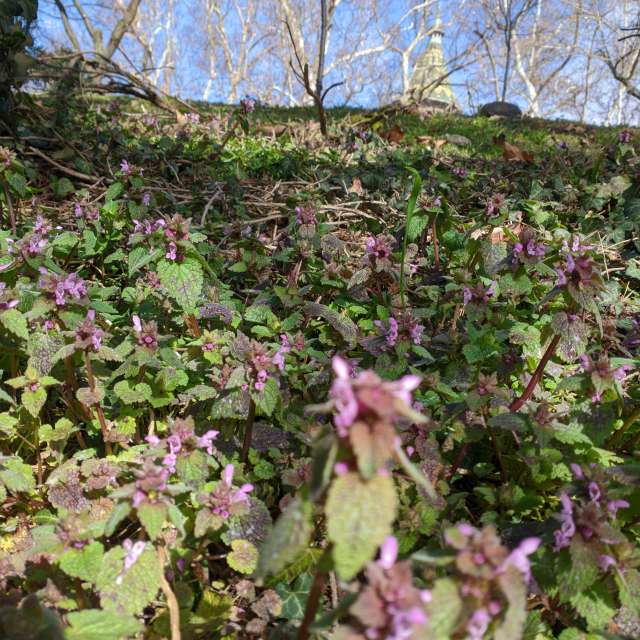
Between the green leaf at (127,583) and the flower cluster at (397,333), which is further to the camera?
the flower cluster at (397,333)

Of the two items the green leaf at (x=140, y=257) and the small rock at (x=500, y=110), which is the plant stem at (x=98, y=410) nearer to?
the green leaf at (x=140, y=257)

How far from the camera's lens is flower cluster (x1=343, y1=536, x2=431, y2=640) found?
2.54ft

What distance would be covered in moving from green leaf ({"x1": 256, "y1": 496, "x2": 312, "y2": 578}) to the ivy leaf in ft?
2.23

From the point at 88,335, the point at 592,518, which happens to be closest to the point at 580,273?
the point at 592,518

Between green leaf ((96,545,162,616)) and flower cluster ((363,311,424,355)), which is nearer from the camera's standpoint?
green leaf ((96,545,162,616))

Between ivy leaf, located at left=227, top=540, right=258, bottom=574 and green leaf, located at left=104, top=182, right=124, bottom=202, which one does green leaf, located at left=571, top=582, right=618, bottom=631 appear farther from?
green leaf, located at left=104, top=182, right=124, bottom=202

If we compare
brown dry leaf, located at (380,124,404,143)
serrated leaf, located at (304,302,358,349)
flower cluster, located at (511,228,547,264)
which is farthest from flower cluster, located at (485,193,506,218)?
brown dry leaf, located at (380,124,404,143)

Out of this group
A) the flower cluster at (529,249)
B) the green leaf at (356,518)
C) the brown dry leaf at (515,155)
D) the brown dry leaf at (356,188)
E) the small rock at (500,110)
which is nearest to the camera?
the green leaf at (356,518)

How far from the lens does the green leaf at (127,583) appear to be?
1146 mm

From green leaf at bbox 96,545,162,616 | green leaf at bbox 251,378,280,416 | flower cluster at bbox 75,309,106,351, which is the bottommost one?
green leaf at bbox 96,545,162,616

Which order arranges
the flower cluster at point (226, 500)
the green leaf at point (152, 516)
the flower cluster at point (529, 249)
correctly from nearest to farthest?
1. the green leaf at point (152, 516)
2. the flower cluster at point (226, 500)
3. the flower cluster at point (529, 249)

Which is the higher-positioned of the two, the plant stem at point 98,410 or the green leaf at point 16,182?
the green leaf at point 16,182

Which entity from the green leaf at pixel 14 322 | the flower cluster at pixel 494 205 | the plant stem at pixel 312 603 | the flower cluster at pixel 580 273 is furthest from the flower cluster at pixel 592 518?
the flower cluster at pixel 494 205

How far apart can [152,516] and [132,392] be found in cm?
91
